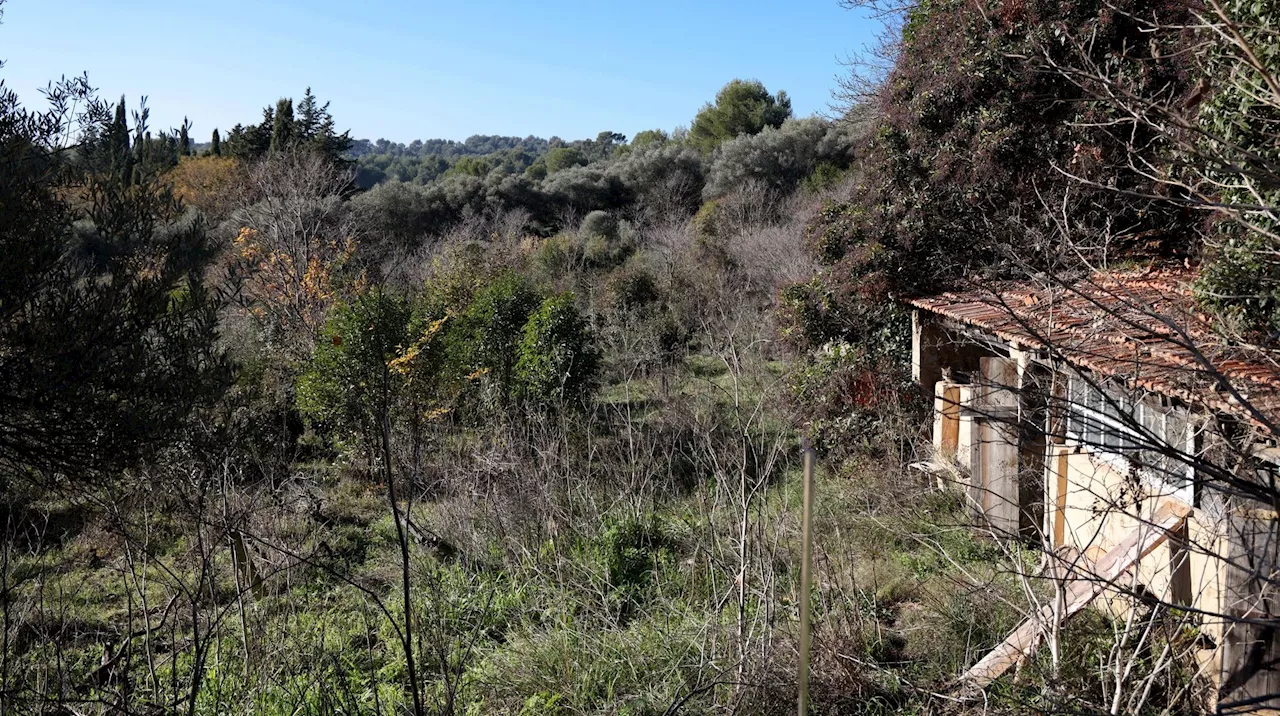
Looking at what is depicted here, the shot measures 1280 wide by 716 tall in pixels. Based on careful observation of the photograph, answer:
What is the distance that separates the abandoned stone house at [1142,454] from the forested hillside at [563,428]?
37 cm

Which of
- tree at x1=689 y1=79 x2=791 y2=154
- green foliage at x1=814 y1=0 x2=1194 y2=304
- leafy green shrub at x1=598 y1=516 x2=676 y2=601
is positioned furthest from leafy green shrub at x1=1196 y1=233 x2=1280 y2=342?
tree at x1=689 y1=79 x2=791 y2=154

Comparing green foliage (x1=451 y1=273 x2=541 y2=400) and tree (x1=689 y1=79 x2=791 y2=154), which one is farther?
tree (x1=689 y1=79 x2=791 y2=154)

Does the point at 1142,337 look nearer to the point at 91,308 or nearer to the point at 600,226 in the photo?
the point at 91,308

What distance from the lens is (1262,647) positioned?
485 cm

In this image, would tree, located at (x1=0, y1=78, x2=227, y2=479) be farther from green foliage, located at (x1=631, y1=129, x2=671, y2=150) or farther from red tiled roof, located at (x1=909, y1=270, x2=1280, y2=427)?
green foliage, located at (x1=631, y1=129, x2=671, y2=150)

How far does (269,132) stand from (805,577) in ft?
109

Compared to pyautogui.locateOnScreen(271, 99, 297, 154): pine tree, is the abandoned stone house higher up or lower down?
lower down

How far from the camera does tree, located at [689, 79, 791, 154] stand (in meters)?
37.8

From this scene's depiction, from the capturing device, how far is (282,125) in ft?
97.1

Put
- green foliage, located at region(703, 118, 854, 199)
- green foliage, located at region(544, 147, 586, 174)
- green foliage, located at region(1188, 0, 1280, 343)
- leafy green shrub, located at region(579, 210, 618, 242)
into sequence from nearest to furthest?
green foliage, located at region(1188, 0, 1280, 343), leafy green shrub, located at region(579, 210, 618, 242), green foliage, located at region(703, 118, 854, 199), green foliage, located at region(544, 147, 586, 174)

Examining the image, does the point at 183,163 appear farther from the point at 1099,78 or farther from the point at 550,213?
the point at 1099,78

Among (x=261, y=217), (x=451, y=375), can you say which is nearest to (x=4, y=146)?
(x=451, y=375)

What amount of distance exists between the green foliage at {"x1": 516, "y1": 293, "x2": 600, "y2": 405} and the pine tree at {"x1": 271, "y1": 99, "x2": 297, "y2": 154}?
56.6ft

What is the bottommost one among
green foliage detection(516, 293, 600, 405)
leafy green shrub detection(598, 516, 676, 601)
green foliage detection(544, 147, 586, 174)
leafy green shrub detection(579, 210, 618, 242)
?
leafy green shrub detection(598, 516, 676, 601)
